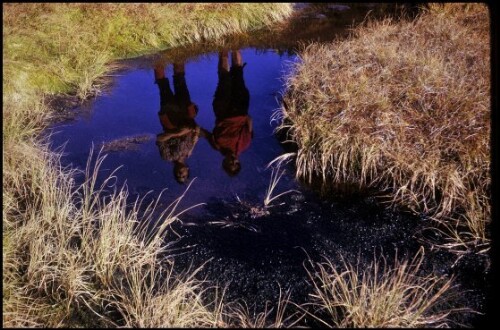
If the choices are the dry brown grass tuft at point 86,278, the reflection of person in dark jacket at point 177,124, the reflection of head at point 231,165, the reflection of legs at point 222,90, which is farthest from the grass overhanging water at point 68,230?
the reflection of legs at point 222,90

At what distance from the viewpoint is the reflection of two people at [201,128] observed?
6.23 m

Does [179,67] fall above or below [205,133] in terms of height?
above

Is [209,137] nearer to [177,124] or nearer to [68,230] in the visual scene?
[177,124]

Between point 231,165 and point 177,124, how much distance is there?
5.32 feet

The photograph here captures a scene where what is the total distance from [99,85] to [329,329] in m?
6.49

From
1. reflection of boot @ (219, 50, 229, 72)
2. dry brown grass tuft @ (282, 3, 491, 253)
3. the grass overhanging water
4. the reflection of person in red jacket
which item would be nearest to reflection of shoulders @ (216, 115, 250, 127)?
the reflection of person in red jacket

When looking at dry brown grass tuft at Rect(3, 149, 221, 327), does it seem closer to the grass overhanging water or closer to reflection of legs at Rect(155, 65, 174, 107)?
the grass overhanging water

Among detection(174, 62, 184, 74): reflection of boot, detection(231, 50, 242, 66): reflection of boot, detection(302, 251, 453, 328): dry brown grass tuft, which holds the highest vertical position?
detection(231, 50, 242, 66): reflection of boot

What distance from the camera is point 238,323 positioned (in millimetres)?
3662

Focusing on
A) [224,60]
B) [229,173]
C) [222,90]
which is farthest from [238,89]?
[229,173]

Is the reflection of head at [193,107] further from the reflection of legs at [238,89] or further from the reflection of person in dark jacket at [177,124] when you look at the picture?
the reflection of legs at [238,89]

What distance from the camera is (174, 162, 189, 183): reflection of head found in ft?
18.8

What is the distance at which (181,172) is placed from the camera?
5859 millimetres

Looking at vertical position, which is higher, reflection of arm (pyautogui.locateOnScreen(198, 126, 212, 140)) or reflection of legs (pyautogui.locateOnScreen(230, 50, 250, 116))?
reflection of legs (pyautogui.locateOnScreen(230, 50, 250, 116))
